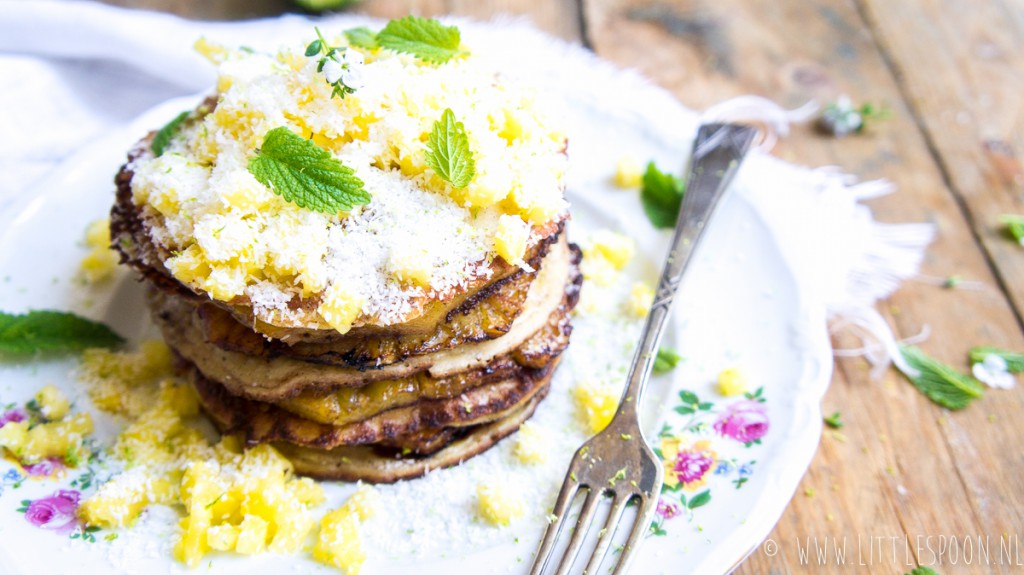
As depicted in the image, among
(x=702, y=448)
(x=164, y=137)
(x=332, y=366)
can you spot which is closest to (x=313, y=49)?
(x=164, y=137)

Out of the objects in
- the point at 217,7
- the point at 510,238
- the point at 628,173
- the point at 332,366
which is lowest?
the point at 217,7

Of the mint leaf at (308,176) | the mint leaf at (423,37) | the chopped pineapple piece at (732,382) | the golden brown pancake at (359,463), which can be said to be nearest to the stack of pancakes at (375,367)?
the golden brown pancake at (359,463)

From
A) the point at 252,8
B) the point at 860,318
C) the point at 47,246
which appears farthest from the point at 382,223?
the point at 252,8

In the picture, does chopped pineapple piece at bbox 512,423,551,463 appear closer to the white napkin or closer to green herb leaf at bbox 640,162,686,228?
green herb leaf at bbox 640,162,686,228

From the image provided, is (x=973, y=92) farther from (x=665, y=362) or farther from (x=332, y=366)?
(x=332, y=366)

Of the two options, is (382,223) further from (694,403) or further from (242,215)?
(694,403)
